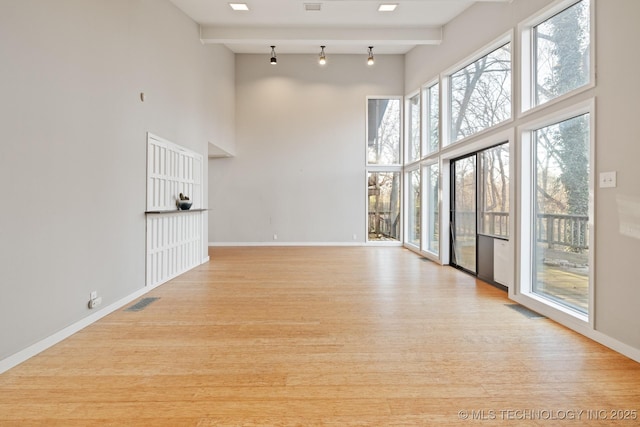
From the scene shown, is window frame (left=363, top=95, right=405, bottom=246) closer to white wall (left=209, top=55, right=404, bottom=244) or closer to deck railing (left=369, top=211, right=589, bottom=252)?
white wall (left=209, top=55, right=404, bottom=244)

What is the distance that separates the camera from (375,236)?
861 cm

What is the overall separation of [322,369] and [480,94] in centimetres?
467

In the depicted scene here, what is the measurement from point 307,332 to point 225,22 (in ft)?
18.0

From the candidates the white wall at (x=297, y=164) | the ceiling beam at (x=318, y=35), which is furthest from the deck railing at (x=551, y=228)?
the white wall at (x=297, y=164)

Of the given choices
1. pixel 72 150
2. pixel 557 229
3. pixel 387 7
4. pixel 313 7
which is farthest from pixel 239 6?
pixel 557 229

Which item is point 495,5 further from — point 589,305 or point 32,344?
point 32,344

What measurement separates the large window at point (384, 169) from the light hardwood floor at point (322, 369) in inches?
188

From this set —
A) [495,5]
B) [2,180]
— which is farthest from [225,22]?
[2,180]

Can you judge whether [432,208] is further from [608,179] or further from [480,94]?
[608,179]

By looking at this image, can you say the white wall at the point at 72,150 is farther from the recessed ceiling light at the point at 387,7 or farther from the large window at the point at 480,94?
the large window at the point at 480,94

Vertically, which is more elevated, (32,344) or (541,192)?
(541,192)

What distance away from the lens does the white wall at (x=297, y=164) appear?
8414mm

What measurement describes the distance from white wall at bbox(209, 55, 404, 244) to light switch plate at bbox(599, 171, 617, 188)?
602 centimetres

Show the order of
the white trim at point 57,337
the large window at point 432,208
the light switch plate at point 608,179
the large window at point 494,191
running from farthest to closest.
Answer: the large window at point 432,208 → the large window at point 494,191 → the light switch plate at point 608,179 → the white trim at point 57,337
